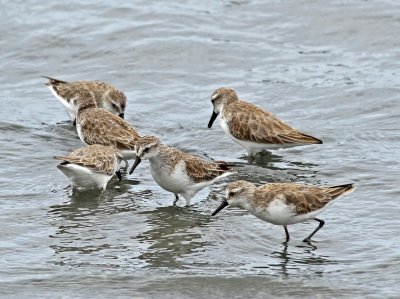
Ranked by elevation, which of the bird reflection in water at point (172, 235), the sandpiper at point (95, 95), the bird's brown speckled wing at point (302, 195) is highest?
the sandpiper at point (95, 95)

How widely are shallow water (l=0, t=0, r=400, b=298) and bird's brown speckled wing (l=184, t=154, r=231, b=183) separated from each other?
396 millimetres

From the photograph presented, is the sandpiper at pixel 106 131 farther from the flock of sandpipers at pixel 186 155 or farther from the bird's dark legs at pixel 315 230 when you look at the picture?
the bird's dark legs at pixel 315 230

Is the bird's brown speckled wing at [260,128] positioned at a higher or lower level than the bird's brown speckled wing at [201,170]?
higher

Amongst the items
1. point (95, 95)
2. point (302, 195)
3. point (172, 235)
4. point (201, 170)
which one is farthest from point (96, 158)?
point (95, 95)

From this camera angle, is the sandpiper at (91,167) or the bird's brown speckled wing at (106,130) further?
the bird's brown speckled wing at (106,130)

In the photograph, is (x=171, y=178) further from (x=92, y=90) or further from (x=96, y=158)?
(x=92, y=90)

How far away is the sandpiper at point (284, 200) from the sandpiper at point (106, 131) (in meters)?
2.98

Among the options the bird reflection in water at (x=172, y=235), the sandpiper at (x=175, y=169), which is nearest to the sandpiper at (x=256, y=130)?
the sandpiper at (x=175, y=169)

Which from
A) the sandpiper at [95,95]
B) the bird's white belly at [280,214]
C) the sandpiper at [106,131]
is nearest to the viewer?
the bird's white belly at [280,214]

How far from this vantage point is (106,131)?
44.7ft

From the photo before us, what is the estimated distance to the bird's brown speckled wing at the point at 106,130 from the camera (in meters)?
13.4

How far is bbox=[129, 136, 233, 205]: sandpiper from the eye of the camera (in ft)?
38.4

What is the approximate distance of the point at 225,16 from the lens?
68.3 feet

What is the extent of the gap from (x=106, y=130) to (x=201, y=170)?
2.25 m
